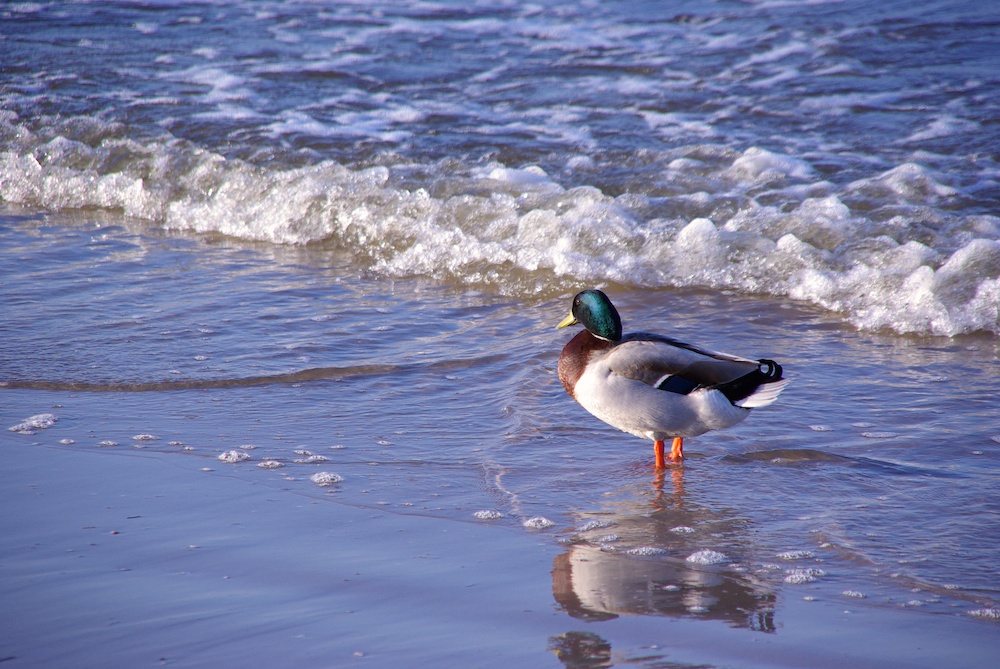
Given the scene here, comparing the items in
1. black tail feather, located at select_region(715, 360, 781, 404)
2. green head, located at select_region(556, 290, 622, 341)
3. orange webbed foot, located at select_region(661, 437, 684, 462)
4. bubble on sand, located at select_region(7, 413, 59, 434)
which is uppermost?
green head, located at select_region(556, 290, 622, 341)

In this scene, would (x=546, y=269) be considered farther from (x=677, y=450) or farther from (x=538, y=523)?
(x=538, y=523)

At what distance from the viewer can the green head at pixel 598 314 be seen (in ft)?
15.0

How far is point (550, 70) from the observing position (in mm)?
12391

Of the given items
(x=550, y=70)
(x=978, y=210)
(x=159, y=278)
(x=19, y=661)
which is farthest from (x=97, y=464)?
(x=550, y=70)

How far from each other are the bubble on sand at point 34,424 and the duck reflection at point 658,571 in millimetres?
2501

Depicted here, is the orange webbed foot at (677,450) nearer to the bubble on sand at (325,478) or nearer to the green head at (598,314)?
the green head at (598,314)

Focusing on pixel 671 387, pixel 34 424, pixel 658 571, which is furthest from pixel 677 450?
pixel 34 424

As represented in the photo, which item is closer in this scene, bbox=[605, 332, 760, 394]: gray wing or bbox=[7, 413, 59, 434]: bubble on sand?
bbox=[605, 332, 760, 394]: gray wing

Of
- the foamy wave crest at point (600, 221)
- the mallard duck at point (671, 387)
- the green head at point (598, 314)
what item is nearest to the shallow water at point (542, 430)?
the mallard duck at point (671, 387)

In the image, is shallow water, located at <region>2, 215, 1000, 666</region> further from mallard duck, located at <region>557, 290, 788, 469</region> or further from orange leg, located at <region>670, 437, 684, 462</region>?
mallard duck, located at <region>557, 290, 788, 469</region>

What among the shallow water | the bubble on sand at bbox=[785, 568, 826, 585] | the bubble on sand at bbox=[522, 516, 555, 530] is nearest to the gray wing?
the shallow water

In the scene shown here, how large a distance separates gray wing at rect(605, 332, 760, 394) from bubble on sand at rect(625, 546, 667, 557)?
79 centimetres

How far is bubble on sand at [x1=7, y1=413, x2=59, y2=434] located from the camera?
185 inches

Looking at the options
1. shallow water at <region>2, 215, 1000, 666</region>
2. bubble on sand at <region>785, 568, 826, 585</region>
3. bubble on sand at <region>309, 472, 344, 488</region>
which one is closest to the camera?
bubble on sand at <region>785, 568, 826, 585</region>
